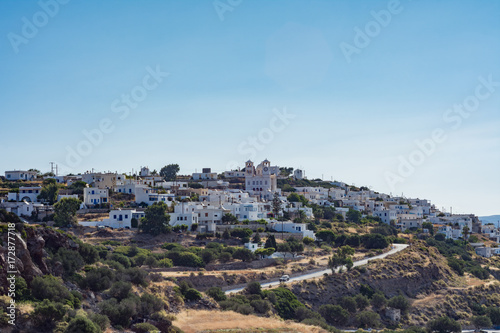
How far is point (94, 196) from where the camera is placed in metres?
73.7

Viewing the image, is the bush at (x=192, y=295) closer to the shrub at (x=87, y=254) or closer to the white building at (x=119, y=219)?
the shrub at (x=87, y=254)

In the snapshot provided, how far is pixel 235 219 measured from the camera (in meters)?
72.1

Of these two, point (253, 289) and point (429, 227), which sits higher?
point (429, 227)

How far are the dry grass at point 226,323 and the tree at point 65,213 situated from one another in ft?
87.3

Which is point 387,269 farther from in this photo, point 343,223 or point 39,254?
point 39,254

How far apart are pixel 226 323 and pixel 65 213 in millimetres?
31194

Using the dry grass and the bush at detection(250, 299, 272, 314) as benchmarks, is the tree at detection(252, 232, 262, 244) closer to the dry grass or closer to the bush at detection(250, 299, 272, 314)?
the bush at detection(250, 299, 272, 314)

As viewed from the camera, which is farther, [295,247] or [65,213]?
[295,247]

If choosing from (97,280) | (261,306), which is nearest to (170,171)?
(261,306)

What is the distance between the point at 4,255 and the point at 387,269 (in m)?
45.3

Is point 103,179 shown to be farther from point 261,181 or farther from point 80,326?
point 80,326

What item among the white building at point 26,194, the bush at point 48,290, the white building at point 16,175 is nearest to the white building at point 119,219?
the white building at point 26,194

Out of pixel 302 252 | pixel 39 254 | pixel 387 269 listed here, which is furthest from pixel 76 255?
pixel 387 269

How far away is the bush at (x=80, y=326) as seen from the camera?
90.0 ft
